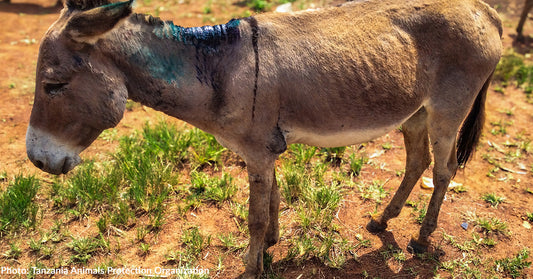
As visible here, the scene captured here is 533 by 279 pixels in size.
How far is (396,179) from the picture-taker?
4.17 meters

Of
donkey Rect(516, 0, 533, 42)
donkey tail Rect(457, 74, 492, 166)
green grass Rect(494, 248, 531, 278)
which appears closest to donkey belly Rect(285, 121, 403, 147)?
donkey tail Rect(457, 74, 492, 166)

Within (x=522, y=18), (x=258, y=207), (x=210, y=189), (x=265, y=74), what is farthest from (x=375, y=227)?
(x=522, y=18)

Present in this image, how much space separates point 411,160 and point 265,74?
1.69m

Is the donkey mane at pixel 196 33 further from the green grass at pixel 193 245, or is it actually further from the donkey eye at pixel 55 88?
the green grass at pixel 193 245

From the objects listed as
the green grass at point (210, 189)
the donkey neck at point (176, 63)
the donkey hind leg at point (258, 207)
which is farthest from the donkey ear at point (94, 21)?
the green grass at point (210, 189)

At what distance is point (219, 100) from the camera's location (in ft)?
7.52

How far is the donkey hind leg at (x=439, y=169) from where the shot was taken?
288 centimetres

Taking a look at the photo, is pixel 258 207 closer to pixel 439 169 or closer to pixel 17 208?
pixel 439 169

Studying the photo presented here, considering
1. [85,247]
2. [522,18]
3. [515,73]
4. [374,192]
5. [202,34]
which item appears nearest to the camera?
[202,34]

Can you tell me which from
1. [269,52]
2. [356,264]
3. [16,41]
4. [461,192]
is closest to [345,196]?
[356,264]

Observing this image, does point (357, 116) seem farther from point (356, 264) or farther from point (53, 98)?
point (53, 98)

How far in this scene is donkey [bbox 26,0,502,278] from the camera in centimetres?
206

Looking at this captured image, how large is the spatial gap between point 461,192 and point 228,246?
2.38 metres

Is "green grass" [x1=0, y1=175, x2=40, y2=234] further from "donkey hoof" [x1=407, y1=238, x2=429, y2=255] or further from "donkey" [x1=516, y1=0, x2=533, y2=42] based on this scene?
"donkey" [x1=516, y1=0, x2=533, y2=42]
